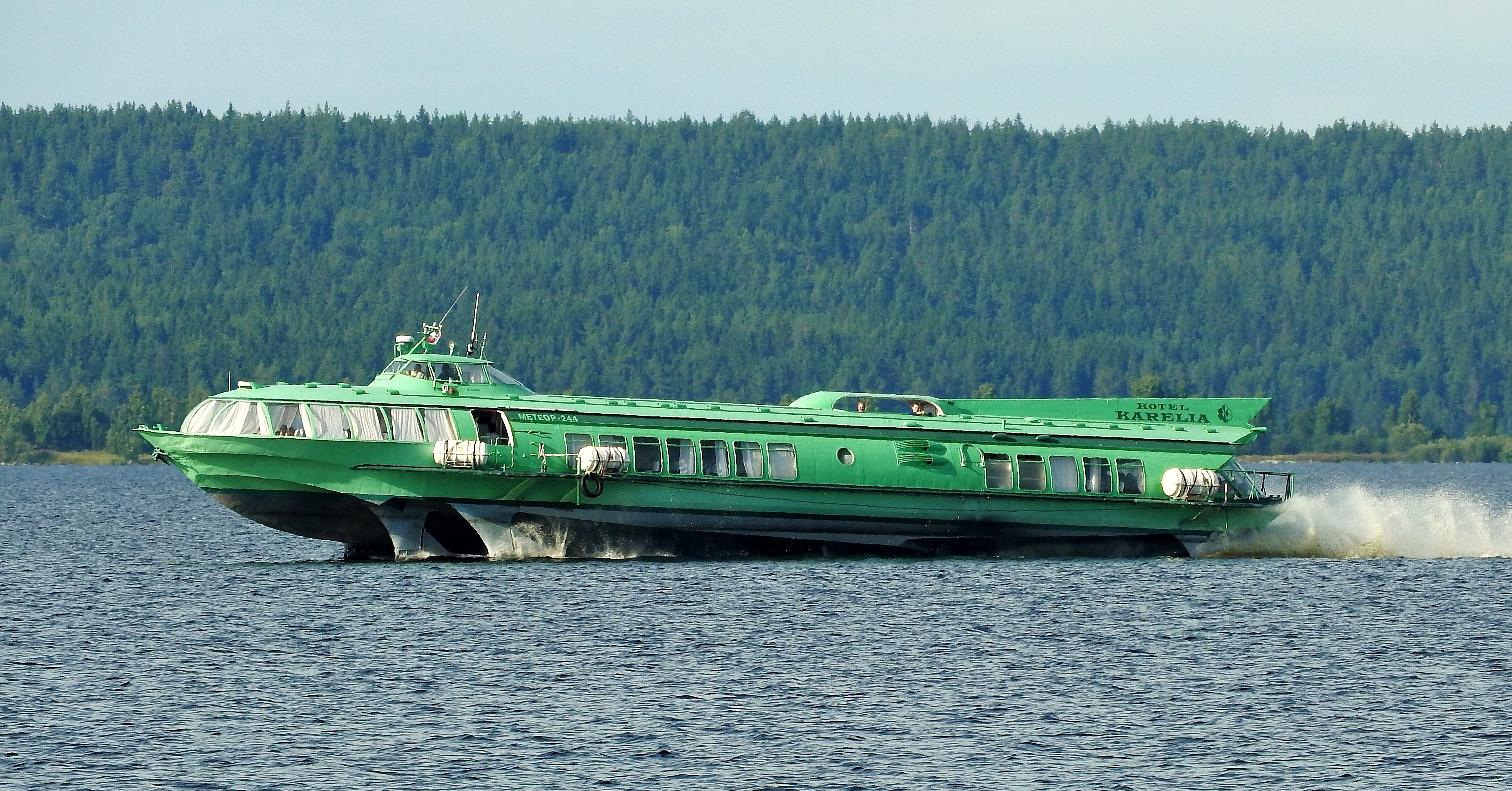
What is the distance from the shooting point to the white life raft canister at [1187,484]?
182 feet

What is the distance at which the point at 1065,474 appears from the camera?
55219 mm

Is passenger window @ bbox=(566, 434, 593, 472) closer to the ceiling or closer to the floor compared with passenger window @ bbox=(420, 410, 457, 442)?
closer to the floor

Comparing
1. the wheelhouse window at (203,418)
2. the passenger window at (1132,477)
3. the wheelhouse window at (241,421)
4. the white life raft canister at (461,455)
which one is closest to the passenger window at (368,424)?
the white life raft canister at (461,455)

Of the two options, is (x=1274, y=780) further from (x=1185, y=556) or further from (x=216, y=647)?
(x=1185, y=556)

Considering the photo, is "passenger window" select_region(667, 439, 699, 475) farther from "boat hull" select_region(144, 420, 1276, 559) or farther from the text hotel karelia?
the text hotel karelia

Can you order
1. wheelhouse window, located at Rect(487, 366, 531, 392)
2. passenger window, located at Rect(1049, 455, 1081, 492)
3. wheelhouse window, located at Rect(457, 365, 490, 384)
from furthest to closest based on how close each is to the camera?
passenger window, located at Rect(1049, 455, 1081, 492) → wheelhouse window, located at Rect(487, 366, 531, 392) → wheelhouse window, located at Rect(457, 365, 490, 384)

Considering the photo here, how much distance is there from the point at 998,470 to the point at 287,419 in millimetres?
17951

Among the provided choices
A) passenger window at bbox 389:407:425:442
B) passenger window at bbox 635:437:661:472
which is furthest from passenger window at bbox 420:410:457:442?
passenger window at bbox 635:437:661:472

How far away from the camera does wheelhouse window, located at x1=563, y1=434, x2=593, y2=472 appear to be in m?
51.4

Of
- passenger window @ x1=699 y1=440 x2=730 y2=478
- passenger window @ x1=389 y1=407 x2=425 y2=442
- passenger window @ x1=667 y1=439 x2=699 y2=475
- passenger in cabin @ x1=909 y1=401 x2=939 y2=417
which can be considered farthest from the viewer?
passenger in cabin @ x1=909 y1=401 x2=939 y2=417

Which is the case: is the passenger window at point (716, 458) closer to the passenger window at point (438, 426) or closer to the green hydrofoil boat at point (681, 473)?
the green hydrofoil boat at point (681, 473)

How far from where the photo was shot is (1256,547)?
57.6m

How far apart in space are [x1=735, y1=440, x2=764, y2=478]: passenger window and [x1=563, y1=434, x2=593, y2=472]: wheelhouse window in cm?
364

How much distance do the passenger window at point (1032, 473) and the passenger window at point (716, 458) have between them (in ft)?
25.9
